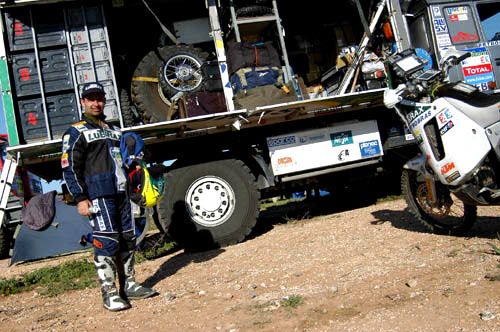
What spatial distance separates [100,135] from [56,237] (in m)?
4.94

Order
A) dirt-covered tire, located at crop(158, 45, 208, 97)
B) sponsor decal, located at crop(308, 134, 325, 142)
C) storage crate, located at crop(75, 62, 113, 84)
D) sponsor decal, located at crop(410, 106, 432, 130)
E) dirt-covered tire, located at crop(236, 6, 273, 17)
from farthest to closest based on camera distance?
1. dirt-covered tire, located at crop(158, 45, 208, 97)
2. dirt-covered tire, located at crop(236, 6, 273, 17)
3. sponsor decal, located at crop(308, 134, 325, 142)
4. storage crate, located at crop(75, 62, 113, 84)
5. sponsor decal, located at crop(410, 106, 432, 130)

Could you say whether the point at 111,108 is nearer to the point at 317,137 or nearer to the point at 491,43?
the point at 317,137

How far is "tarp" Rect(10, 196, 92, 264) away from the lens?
7945 millimetres

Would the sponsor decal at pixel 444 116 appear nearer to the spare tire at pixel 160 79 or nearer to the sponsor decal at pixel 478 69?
the sponsor decal at pixel 478 69

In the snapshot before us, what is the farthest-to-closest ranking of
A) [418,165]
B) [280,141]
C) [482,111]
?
[280,141], [418,165], [482,111]

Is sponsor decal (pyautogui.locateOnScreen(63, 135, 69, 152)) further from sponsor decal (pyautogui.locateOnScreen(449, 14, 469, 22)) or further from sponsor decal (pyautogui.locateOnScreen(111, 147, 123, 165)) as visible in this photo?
sponsor decal (pyautogui.locateOnScreen(449, 14, 469, 22))

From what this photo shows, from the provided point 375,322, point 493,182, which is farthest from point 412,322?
→ point 493,182

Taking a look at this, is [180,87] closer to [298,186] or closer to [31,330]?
[298,186]

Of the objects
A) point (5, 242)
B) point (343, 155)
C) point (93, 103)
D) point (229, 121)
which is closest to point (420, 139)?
point (343, 155)

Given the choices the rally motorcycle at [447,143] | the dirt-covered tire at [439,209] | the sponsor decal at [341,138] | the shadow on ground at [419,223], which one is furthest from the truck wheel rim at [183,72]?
the dirt-covered tire at [439,209]

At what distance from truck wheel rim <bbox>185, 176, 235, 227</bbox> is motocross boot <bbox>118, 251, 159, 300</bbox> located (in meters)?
1.73

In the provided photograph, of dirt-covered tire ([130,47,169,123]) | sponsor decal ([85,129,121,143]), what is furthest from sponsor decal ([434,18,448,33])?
sponsor decal ([85,129,121,143])

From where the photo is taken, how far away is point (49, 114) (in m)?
5.77

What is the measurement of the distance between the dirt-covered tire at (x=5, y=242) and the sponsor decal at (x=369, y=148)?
7.23 m
